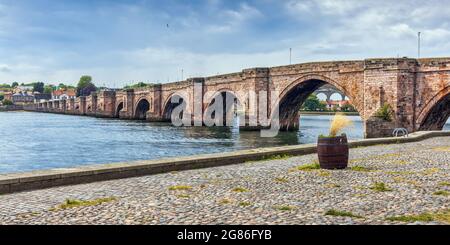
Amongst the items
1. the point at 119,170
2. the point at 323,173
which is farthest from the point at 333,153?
the point at 119,170

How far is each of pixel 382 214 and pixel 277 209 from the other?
1538 millimetres

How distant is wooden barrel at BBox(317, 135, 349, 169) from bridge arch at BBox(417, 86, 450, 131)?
74.9 feet

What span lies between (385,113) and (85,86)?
16263cm

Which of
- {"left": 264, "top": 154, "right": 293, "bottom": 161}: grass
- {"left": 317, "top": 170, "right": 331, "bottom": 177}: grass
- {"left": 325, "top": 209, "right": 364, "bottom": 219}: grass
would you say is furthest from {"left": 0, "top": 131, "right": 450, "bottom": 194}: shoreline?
{"left": 325, "top": 209, "right": 364, "bottom": 219}: grass

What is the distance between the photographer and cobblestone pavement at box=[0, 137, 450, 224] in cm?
642

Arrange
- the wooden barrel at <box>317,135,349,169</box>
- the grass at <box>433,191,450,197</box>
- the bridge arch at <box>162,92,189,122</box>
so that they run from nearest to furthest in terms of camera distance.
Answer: the grass at <box>433,191,450,197</box>
the wooden barrel at <box>317,135,349,169</box>
the bridge arch at <box>162,92,189,122</box>

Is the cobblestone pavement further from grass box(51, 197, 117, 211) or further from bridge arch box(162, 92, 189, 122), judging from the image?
bridge arch box(162, 92, 189, 122)

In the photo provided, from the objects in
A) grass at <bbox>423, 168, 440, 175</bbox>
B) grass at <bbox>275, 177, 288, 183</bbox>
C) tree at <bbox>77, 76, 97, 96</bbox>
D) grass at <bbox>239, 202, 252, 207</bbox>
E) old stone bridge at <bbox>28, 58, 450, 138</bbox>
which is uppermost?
tree at <bbox>77, 76, 97, 96</bbox>

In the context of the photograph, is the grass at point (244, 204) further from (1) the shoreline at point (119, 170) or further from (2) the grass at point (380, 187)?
(1) the shoreline at point (119, 170)

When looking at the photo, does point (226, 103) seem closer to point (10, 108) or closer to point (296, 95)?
point (296, 95)

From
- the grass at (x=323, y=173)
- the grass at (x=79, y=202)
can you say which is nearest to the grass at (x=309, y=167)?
the grass at (x=323, y=173)
